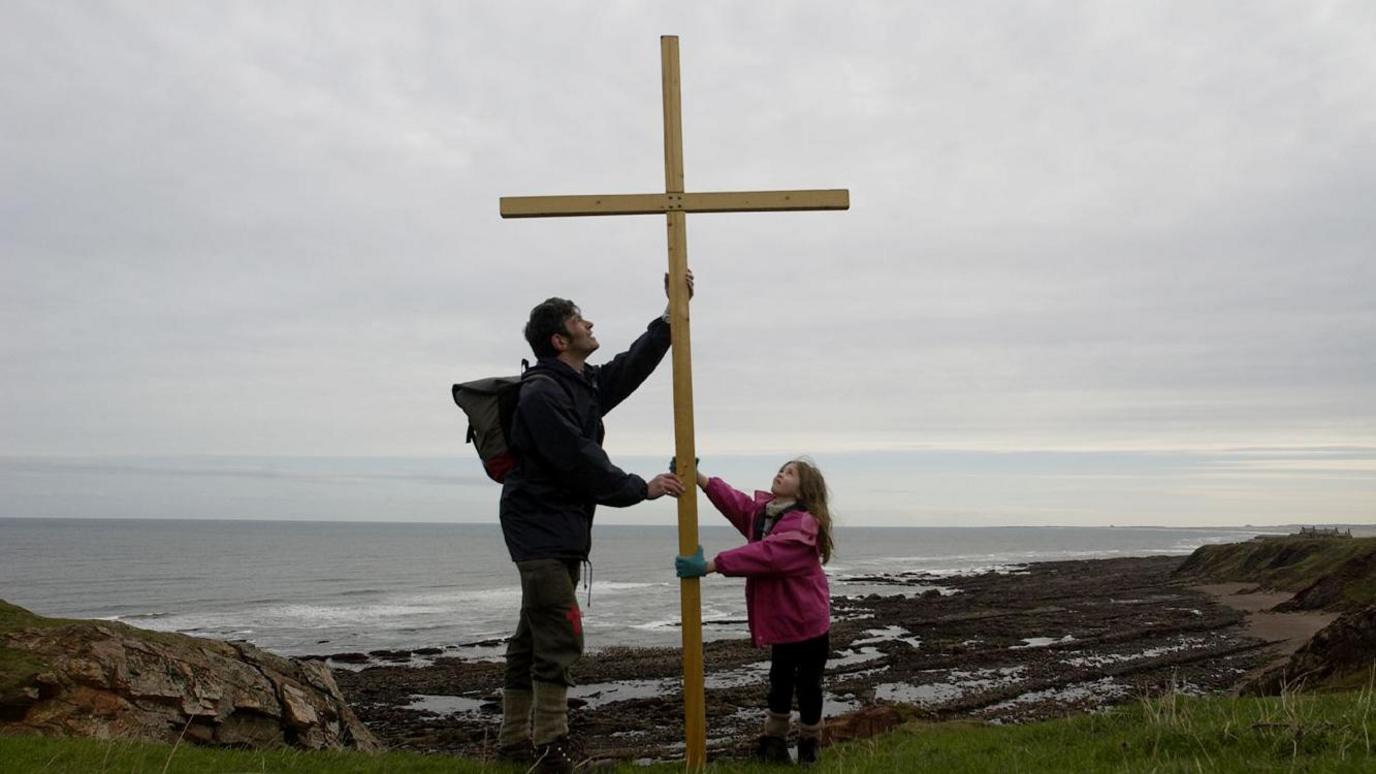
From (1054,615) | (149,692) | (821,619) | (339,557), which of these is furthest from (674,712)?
(339,557)

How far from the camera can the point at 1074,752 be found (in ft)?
16.7

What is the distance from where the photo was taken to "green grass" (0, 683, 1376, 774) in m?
4.34

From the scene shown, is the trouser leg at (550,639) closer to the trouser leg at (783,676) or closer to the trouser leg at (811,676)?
the trouser leg at (783,676)

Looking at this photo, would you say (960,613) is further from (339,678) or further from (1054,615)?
(339,678)

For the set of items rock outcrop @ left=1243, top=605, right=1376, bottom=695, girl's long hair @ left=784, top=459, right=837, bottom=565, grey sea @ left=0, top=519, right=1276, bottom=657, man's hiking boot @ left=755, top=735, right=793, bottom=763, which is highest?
girl's long hair @ left=784, top=459, right=837, bottom=565

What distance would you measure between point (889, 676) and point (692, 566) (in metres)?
17.7

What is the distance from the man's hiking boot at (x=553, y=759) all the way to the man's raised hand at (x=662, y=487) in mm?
1458

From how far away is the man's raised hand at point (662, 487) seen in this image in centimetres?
495

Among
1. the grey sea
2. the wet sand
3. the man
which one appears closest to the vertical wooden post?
the man

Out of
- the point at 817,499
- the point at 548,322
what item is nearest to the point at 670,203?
the point at 548,322

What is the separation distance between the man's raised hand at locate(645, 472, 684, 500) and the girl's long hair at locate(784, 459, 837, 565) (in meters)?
1.14

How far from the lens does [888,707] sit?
9.41 meters

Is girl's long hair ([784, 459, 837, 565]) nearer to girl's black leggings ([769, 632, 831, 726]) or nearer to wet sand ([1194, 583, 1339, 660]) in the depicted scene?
girl's black leggings ([769, 632, 831, 726])

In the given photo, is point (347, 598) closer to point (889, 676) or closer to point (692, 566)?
point (889, 676)
